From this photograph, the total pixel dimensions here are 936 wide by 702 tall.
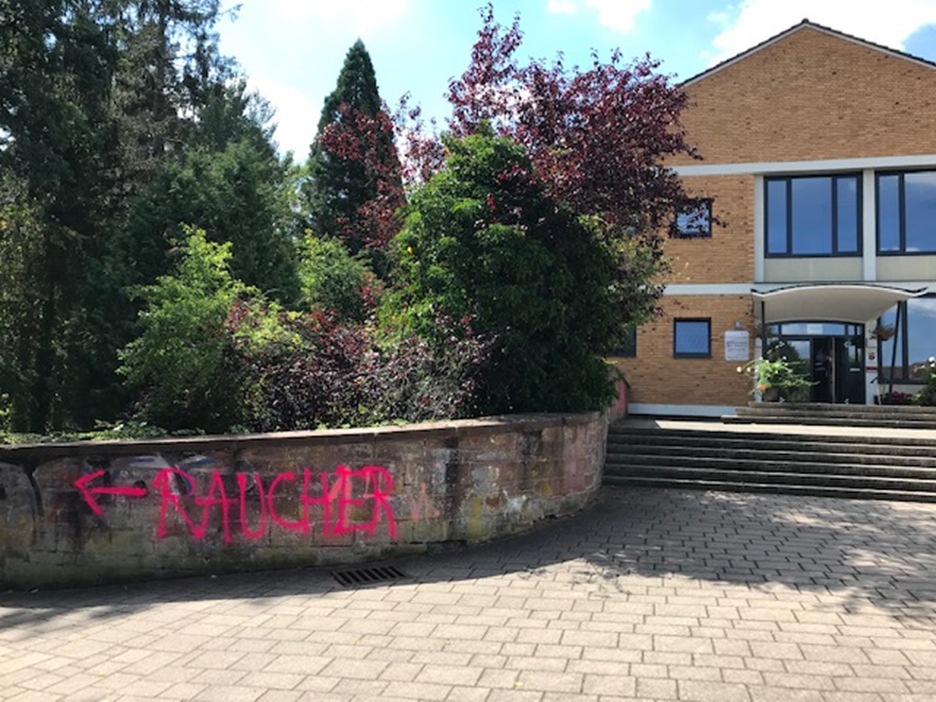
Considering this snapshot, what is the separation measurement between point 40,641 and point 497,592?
10.3ft

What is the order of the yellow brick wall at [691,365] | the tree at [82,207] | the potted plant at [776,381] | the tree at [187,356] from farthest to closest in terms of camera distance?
the yellow brick wall at [691,365], the potted plant at [776,381], the tree at [82,207], the tree at [187,356]

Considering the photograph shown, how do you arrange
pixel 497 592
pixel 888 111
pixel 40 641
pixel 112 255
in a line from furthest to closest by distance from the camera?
pixel 888 111 < pixel 112 255 < pixel 497 592 < pixel 40 641

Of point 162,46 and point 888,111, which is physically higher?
point 162,46

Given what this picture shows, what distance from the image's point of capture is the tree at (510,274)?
7.94 metres

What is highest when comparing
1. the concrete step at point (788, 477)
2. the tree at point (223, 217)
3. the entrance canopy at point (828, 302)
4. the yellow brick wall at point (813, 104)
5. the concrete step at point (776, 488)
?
the yellow brick wall at point (813, 104)

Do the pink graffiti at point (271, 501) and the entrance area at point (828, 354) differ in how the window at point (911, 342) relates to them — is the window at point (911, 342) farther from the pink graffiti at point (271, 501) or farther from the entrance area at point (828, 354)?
the pink graffiti at point (271, 501)

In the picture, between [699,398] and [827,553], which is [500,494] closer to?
[827,553]

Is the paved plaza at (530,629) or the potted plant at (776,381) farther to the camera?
the potted plant at (776,381)

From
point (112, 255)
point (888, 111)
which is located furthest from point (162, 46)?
point (888, 111)

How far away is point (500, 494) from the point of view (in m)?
6.93

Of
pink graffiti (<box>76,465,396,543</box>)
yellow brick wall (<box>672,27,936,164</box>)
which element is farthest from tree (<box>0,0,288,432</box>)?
yellow brick wall (<box>672,27,936,164</box>)

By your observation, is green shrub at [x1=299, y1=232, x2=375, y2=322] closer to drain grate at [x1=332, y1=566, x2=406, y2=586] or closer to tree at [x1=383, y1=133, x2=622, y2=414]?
tree at [x1=383, y1=133, x2=622, y2=414]

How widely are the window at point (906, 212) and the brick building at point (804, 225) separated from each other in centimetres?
3

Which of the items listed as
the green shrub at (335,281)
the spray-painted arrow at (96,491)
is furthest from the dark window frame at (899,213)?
the spray-painted arrow at (96,491)
